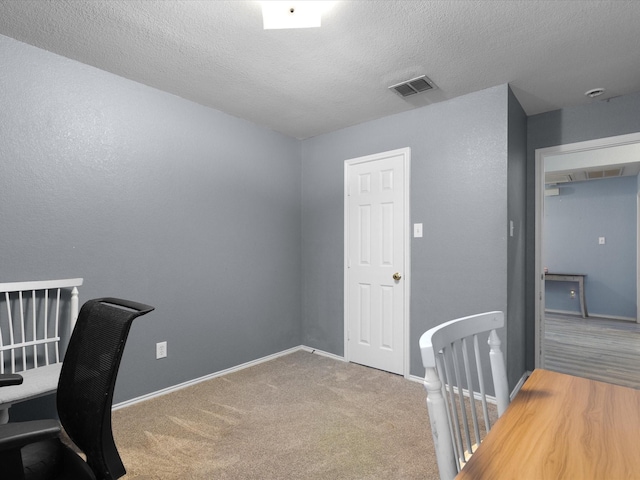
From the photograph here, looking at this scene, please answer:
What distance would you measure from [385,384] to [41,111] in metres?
3.19

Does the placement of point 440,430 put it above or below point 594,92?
below

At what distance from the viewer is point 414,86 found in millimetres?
2723

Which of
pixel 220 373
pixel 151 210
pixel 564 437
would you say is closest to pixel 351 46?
pixel 151 210

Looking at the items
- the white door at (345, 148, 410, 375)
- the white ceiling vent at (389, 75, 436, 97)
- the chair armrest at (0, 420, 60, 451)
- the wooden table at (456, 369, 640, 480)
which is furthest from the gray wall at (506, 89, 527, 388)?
the chair armrest at (0, 420, 60, 451)

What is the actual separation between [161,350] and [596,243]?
6.84m

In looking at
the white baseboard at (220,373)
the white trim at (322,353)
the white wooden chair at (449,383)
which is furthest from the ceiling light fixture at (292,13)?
the white trim at (322,353)

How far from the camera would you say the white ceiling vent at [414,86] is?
2.63m

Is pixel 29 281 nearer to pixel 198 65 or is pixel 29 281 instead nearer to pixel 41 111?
pixel 41 111

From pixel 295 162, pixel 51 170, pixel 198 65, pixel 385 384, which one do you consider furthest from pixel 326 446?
pixel 295 162

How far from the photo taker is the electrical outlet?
2.78 metres

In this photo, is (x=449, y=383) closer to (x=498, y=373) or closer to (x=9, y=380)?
(x=498, y=373)

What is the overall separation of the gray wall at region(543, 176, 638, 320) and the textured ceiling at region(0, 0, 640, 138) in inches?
154

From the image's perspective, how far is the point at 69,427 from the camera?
4.02 feet

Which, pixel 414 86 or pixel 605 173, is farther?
pixel 605 173
